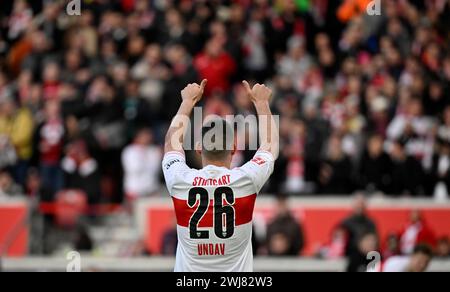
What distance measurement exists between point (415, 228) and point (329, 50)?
5.02 m

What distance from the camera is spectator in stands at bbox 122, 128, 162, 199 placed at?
60.4 feet

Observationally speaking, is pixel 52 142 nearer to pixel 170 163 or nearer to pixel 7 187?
pixel 7 187

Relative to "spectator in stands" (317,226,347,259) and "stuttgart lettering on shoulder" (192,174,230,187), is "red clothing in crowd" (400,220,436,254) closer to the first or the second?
"spectator in stands" (317,226,347,259)

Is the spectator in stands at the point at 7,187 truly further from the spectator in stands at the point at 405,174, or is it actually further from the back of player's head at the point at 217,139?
the back of player's head at the point at 217,139

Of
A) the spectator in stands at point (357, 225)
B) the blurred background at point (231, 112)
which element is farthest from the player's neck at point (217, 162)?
the spectator in stands at point (357, 225)

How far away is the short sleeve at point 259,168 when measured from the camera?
7.67m

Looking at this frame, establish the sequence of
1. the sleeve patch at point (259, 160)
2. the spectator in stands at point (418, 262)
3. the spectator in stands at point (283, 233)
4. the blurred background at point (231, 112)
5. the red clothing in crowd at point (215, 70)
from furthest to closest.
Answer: the red clothing in crowd at point (215, 70) → the blurred background at point (231, 112) → the spectator in stands at point (283, 233) → the spectator in stands at point (418, 262) → the sleeve patch at point (259, 160)

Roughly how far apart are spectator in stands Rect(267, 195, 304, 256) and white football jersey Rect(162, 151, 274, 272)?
28.0 feet

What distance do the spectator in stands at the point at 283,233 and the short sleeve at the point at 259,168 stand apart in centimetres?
844

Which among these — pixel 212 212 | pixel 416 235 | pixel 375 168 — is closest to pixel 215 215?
pixel 212 212

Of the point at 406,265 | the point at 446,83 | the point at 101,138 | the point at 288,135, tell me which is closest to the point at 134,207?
the point at 101,138

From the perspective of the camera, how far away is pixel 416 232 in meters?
16.7

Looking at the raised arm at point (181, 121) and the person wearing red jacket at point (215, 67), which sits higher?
the raised arm at point (181, 121)

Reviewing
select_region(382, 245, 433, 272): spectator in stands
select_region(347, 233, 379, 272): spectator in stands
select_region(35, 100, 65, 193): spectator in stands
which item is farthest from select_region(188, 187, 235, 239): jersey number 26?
select_region(35, 100, 65, 193): spectator in stands
